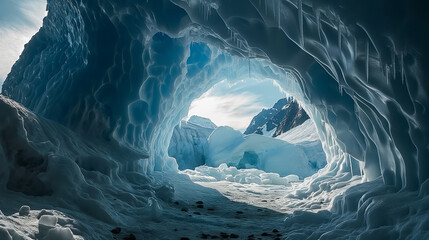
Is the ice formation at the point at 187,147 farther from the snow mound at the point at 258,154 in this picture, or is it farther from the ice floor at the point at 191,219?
the ice floor at the point at 191,219

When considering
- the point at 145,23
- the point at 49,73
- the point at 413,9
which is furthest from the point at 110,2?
the point at 413,9

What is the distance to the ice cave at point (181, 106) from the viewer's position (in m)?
3.03

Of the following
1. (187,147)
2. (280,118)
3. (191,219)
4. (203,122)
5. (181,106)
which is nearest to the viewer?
(191,219)

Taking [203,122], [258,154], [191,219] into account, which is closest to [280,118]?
[203,122]

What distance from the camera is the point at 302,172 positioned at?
19203mm

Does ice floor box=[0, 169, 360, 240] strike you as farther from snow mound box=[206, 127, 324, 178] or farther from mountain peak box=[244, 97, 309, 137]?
mountain peak box=[244, 97, 309, 137]

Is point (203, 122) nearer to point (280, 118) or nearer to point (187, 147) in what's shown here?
point (280, 118)

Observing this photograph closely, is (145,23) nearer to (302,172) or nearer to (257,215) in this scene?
(257,215)

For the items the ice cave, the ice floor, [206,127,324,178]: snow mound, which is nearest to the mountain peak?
[206,127,324,178]: snow mound

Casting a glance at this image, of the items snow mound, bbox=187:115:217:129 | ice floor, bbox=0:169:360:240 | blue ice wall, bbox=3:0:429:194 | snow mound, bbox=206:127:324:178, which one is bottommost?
ice floor, bbox=0:169:360:240

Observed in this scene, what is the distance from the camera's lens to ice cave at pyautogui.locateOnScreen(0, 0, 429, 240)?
3033mm

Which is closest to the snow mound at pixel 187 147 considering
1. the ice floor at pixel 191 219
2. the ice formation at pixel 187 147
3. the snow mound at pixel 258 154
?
the ice formation at pixel 187 147

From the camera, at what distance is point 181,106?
11.8m

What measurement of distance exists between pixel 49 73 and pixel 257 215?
8419 millimetres
